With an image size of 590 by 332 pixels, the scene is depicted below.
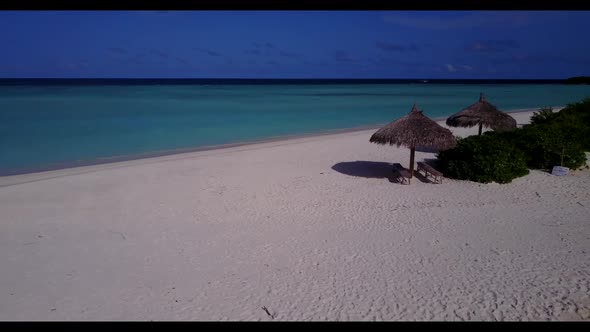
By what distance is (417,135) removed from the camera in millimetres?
8234

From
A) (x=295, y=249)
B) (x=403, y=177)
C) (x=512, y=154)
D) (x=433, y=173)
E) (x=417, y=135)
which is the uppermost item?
(x=417, y=135)

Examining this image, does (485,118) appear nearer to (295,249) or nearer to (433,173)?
(433,173)

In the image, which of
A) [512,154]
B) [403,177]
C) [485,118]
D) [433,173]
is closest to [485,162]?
[512,154]

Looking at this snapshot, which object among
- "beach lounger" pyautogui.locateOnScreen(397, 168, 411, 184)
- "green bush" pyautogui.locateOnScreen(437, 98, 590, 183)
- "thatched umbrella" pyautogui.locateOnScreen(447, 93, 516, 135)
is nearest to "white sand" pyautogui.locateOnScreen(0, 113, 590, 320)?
"beach lounger" pyautogui.locateOnScreen(397, 168, 411, 184)

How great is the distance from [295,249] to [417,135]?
4.28 m

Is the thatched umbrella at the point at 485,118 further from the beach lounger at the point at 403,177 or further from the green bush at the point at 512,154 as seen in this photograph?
the beach lounger at the point at 403,177

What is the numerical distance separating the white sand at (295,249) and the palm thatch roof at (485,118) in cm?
193

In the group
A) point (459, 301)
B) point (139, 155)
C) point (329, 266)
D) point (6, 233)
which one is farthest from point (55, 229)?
point (139, 155)

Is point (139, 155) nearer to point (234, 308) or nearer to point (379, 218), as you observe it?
point (379, 218)

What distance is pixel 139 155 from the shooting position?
545 inches

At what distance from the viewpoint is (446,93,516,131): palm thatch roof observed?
1045cm

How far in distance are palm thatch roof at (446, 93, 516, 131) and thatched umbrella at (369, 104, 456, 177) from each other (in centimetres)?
276

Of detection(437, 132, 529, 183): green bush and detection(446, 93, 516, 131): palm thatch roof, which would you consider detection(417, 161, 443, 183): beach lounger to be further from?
detection(446, 93, 516, 131): palm thatch roof

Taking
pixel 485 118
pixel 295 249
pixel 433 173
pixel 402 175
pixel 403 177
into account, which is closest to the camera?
pixel 295 249
